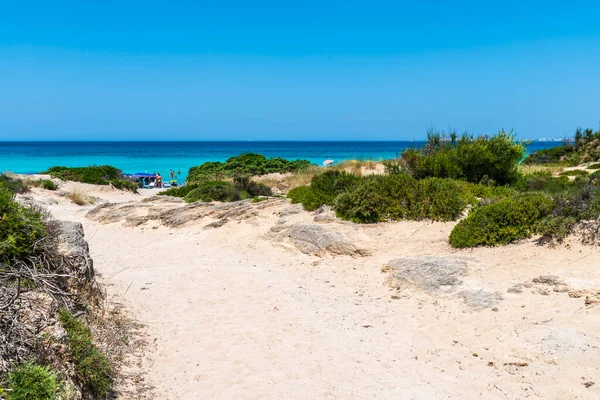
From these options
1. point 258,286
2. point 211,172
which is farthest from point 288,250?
point 211,172

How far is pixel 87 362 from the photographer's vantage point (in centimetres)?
476

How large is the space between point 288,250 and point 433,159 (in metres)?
6.99

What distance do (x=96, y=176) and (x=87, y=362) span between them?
2978cm

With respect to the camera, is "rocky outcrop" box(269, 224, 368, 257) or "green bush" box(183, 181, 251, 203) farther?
"green bush" box(183, 181, 251, 203)

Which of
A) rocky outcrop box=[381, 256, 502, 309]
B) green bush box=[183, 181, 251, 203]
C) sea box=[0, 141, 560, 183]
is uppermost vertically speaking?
green bush box=[183, 181, 251, 203]

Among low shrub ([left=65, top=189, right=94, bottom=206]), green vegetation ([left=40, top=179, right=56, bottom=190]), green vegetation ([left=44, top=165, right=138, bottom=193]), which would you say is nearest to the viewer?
low shrub ([left=65, top=189, right=94, bottom=206])

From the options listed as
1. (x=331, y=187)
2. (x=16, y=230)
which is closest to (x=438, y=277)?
(x=16, y=230)

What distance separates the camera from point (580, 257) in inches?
329

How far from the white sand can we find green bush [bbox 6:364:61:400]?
1.47 meters

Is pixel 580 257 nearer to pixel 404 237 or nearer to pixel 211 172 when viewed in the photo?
pixel 404 237

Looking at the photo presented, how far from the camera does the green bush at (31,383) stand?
392 cm

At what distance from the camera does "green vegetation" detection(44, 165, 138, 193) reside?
31.5 meters

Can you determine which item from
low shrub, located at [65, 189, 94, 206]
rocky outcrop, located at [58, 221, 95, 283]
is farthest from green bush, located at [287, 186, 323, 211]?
low shrub, located at [65, 189, 94, 206]

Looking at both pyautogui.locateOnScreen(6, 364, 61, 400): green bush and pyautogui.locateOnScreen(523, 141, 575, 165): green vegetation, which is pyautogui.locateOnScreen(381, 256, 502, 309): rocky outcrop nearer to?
pyautogui.locateOnScreen(6, 364, 61, 400): green bush
